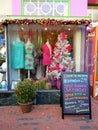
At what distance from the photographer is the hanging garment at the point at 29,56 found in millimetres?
6141

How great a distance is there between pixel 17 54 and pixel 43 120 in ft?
8.14

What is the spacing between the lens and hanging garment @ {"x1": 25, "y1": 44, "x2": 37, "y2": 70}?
6141mm

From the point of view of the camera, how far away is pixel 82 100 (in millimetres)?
4590

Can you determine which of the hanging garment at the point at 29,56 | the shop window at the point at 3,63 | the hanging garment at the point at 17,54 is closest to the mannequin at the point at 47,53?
the hanging garment at the point at 29,56

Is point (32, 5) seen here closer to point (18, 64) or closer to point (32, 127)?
point (18, 64)

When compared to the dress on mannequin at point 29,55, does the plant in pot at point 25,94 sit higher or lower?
lower

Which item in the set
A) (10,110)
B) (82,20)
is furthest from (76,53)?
A: (10,110)

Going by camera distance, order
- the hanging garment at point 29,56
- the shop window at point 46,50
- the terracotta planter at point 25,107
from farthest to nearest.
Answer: the hanging garment at point 29,56
the shop window at point 46,50
the terracotta planter at point 25,107

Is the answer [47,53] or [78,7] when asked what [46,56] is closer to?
[47,53]

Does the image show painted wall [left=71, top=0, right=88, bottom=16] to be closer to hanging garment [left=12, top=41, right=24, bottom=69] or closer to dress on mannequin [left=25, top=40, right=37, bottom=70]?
dress on mannequin [left=25, top=40, right=37, bottom=70]

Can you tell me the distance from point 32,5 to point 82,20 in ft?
6.66

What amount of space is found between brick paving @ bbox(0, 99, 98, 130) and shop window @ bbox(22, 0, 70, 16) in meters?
3.37

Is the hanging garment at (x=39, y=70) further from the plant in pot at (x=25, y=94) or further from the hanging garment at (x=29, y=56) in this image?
the plant in pot at (x=25, y=94)

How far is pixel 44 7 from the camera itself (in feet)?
21.4
